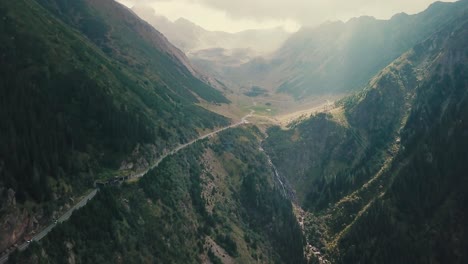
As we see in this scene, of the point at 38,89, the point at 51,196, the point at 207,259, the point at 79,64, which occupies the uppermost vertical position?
the point at 79,64

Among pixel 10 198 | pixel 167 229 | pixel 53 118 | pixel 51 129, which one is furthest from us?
pixel 167 229

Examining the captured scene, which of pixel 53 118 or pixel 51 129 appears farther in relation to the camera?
pixel 53 118

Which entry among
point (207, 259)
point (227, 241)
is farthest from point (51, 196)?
point (227, 241)

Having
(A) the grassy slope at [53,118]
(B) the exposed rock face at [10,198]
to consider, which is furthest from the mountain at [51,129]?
(A) the grassy slope at [53,118]

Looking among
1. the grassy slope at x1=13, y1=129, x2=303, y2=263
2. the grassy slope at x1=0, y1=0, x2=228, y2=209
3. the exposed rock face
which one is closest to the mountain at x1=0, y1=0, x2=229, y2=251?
the exposed rock face

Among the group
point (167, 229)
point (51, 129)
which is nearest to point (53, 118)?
point (51, 129)

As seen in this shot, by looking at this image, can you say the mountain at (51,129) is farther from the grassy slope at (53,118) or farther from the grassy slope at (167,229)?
the grassy slope at (167,229)

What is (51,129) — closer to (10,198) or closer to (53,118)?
(53,118)

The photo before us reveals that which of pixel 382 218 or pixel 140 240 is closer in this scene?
pixel 140 240

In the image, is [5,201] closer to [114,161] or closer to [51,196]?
[51,196]

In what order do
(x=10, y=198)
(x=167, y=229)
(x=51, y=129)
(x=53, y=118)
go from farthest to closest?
(x=167, y=229) → (x=53, y=118) → (x=51, y=129) → (x=10, y=198)

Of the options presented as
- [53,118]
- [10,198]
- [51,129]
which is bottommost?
[10,198]
